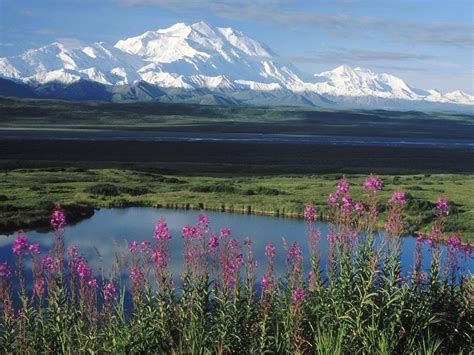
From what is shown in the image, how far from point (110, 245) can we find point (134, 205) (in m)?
19.8

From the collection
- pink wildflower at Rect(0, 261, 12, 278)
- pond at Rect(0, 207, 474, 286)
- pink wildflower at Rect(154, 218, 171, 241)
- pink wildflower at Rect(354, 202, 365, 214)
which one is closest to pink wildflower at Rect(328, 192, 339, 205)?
pink wildflower at Rect(354, 202, 365, 214)

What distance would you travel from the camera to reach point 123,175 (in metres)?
70.9

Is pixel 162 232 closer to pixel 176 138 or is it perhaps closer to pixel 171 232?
pixel 171 232

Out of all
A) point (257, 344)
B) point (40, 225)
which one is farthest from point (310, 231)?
point (40, 225)

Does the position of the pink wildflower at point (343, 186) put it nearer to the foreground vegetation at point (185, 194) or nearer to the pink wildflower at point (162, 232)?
the pink wildflower at point (162, 232)

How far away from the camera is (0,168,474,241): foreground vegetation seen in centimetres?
4538

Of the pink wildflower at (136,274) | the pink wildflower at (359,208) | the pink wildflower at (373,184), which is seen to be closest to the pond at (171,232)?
the pink wildflower at (359,208)

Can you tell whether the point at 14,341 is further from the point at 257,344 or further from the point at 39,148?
the point at 39,148

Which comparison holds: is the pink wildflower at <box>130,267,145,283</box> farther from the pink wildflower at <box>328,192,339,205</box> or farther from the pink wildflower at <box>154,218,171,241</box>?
the pink wildflower at <box>328,192,339,205</box>

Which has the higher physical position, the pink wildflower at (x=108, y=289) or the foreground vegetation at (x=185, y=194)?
the pink wildflower at (x=108, y=289)

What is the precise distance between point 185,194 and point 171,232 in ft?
64.3

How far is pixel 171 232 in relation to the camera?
37406 mm

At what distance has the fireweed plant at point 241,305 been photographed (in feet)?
31.3

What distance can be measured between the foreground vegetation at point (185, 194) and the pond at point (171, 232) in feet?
7.49
